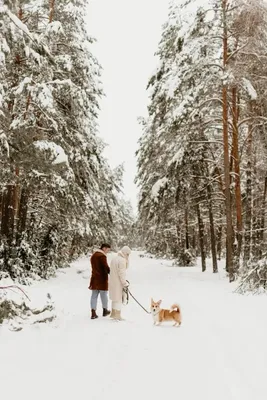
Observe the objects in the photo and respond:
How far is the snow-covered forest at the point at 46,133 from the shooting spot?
1204 cm

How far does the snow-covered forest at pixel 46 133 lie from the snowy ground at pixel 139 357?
4855 millimetres

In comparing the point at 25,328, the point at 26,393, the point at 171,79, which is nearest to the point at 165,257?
the point at 171,79

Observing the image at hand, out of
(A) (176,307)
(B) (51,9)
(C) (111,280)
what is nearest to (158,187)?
(B) (51,9)

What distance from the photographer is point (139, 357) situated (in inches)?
246

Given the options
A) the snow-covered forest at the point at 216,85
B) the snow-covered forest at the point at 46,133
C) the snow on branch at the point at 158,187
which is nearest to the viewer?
the snow-covered forest at the point at 46,133

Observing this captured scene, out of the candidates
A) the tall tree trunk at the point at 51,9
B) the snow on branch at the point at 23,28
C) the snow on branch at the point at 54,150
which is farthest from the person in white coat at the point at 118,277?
the tall tree trunk at the point at 51,9

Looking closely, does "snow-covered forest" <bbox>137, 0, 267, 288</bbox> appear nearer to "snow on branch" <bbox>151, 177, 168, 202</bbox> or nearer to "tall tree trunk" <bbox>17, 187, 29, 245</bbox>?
"snow on branch" <bbox>151, 177, 168, 202</bbox>

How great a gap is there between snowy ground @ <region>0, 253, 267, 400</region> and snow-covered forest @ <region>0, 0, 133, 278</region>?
4.86 metres

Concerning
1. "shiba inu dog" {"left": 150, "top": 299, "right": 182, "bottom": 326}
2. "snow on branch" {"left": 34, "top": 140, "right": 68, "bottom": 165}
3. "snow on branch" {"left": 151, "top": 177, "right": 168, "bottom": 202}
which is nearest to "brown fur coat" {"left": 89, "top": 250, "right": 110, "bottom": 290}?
"shiba inu dog" {"left": 150, "top": 299, "right": 182, "bottom": 326}

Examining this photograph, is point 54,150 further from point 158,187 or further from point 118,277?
point 158,187

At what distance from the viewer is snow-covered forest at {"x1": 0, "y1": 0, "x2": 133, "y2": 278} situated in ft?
39.5

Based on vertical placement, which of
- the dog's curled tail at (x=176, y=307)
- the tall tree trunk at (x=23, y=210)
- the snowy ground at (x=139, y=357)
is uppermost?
the tall tree trunk at (x=23, y=210)

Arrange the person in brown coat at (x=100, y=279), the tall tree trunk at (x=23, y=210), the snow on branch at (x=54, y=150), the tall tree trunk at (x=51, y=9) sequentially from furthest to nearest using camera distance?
the tall tree trunk at (x=51, y=9) < the tall tree trunk at (x=23, y=210) < the snow on branch at (x=54, y=150) < the person in brown coat at (x=100, y=279)

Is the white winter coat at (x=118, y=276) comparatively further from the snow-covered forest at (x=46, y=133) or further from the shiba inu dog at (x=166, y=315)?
the snow-covered forest at (x=46, y=133)
